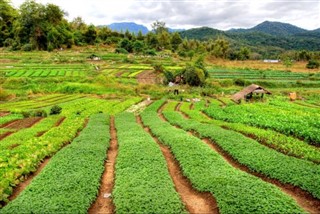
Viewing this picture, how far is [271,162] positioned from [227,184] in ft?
16.3

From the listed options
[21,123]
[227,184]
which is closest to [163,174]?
[227,184]

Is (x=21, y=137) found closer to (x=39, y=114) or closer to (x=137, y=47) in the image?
(x=39, y=114)

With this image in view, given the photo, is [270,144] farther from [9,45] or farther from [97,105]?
[9,45]

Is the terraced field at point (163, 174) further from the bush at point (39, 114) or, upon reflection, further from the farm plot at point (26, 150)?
the bush at point (39, 114)

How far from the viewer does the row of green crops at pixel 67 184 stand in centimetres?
1291

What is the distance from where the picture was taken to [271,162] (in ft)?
59.4

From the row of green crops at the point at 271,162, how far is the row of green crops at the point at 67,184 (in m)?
9.54

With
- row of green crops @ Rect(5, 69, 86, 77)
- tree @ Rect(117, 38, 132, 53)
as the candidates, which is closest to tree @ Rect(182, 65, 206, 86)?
row of green crops @ Rect(5, 69, 86, 77)

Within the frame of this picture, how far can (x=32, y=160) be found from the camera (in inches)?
748

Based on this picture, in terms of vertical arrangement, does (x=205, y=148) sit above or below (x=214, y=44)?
below

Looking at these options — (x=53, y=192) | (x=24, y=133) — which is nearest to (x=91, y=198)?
(x=53, y=192)

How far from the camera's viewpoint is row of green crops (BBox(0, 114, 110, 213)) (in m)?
12.9

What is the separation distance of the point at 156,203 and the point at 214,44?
149146 mm

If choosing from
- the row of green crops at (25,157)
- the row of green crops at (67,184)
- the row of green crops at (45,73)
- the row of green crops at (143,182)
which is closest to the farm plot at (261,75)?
the row of green crops at (45,73)
